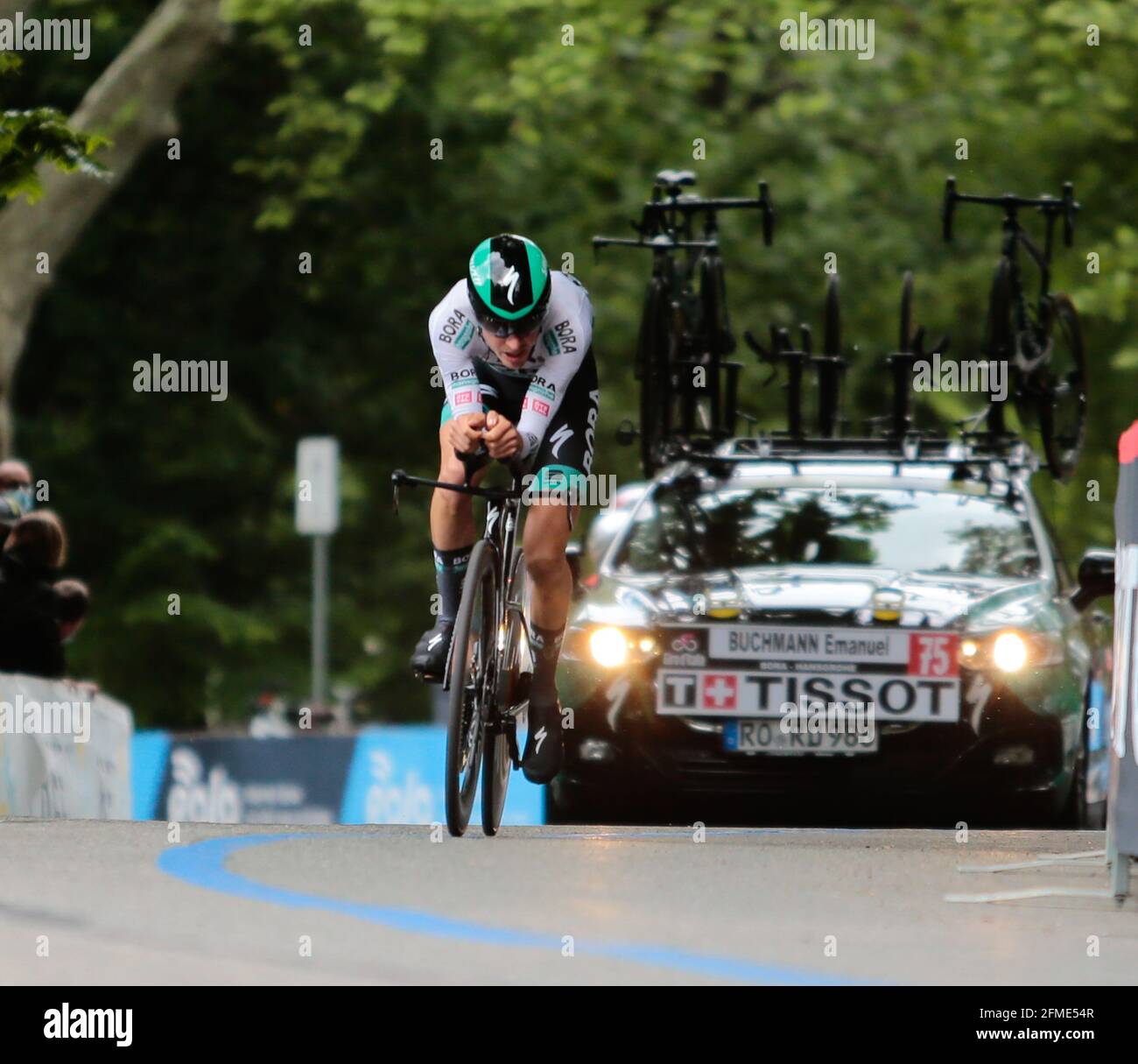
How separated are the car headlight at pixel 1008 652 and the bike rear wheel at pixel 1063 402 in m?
2.91

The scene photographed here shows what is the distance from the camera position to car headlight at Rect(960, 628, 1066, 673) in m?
10.7

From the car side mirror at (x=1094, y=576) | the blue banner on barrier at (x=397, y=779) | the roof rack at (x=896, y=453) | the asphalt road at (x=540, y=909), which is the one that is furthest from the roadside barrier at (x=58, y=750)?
the car side mirror at (x=1094, y=576)

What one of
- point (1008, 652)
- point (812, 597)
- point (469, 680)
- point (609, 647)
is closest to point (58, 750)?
point (609, 647)

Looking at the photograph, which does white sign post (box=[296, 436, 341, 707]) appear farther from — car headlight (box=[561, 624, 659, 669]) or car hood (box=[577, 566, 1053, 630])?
car headlight (box=[561, 624, 659, 669])

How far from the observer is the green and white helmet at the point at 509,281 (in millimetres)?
8727

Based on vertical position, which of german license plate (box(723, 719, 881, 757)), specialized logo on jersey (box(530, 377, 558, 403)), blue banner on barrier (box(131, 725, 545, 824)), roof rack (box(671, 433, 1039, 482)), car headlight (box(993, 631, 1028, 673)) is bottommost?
blue banner on barrier (box(131, 725, 545, 824))

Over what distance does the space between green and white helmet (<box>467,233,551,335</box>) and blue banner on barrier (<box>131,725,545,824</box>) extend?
6.60 metres

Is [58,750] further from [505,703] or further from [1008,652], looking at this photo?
[1008,652]

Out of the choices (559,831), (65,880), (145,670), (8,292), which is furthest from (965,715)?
(145,670)

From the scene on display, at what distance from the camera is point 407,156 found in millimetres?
29766

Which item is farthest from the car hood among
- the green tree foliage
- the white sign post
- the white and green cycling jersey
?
the white sign post

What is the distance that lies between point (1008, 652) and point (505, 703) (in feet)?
7.86
